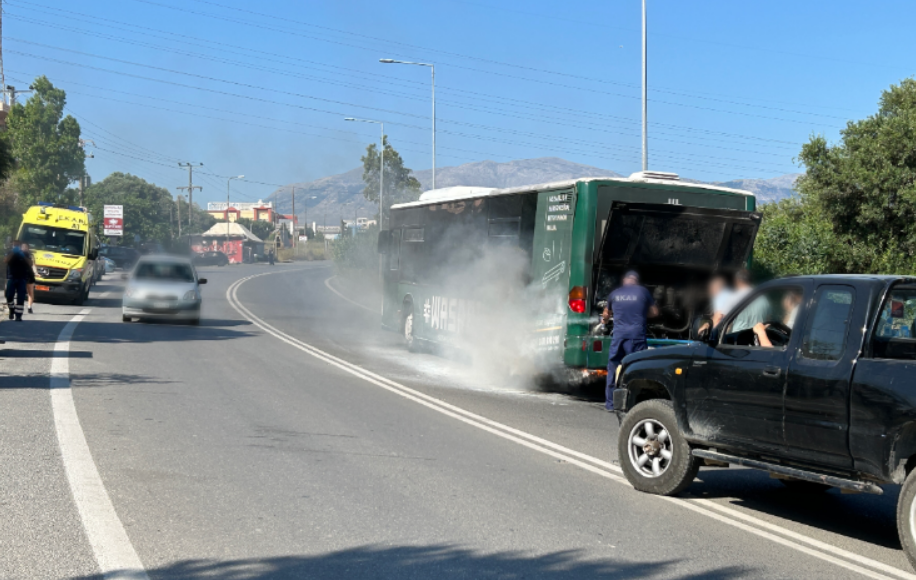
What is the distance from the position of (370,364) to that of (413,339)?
2.55 meters

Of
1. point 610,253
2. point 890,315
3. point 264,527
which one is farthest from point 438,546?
point 610,253

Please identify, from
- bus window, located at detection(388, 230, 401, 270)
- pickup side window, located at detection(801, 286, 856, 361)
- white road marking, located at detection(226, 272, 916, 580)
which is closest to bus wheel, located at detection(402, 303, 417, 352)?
bus window, located at detection(388, 230, 401, 270)

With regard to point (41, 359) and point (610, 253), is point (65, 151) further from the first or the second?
point (610, 253)

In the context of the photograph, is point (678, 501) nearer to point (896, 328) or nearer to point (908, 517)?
point (908, 517)

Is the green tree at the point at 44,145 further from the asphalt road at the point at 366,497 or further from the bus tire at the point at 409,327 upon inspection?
the asphalt road at the point at 366,497

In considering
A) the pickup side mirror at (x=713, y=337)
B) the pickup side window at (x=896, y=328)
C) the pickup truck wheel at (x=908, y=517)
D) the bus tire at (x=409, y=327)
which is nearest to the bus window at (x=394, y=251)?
the bus tire at (x=409, y=327)

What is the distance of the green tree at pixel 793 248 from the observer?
63.3ft

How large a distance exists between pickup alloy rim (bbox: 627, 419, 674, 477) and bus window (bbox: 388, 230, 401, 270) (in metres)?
13.1

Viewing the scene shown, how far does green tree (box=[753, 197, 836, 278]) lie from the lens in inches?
760

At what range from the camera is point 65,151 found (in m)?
62.7

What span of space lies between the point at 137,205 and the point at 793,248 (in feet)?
393

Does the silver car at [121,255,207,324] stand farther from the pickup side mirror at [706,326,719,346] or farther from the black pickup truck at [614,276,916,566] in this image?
the pickup side mirror at [706,326,719,346]

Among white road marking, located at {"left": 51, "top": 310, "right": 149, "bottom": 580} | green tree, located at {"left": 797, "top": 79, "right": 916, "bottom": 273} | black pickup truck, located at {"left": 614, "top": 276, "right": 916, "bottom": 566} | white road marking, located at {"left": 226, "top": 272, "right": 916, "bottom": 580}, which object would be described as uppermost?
green tree, located at {"left": 797, "top": 79, "right": 916, "bottom": 273}

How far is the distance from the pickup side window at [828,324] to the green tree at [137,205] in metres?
90.8
